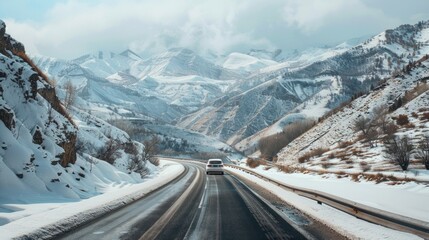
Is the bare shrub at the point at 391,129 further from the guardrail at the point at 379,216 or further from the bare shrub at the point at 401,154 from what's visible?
the guardrail at the point at 379,216

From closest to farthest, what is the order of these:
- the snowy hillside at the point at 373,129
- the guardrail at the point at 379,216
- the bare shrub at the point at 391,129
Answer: the guardrail at the point at 379,216 → the snowy hillside at the point at 373,129 → the bare shrub at the point at 391,129

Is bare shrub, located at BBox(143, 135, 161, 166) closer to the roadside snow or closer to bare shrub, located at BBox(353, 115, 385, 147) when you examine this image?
the roadside snow

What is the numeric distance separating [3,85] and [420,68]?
78767mm

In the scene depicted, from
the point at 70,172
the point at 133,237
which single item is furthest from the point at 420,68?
the point at 133,237

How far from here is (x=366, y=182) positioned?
77.4ft

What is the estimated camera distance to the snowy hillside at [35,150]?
43.5 ft

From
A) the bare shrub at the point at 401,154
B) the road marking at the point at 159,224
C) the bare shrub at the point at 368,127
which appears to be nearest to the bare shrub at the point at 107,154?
the road marking at the point at 159,224

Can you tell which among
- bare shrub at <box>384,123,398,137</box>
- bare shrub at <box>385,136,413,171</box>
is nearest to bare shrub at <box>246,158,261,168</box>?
bare shrub at <box>384,123,398,137</box>

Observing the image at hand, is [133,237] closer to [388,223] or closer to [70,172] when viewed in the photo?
[388,223]

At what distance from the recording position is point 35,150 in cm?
1523

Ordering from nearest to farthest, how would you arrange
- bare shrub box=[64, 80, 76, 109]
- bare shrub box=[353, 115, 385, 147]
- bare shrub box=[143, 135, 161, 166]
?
bare shrub box=[64, 80, 76, 109] < bare shrub box=[143, 135, 161, 166] < bare shrub box=[353, 115, 385, 147]

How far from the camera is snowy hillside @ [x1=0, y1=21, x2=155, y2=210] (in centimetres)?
1327

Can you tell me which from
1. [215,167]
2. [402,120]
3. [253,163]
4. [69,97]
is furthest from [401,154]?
[69,97]

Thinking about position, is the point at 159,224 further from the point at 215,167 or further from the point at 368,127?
the point at 368,127
